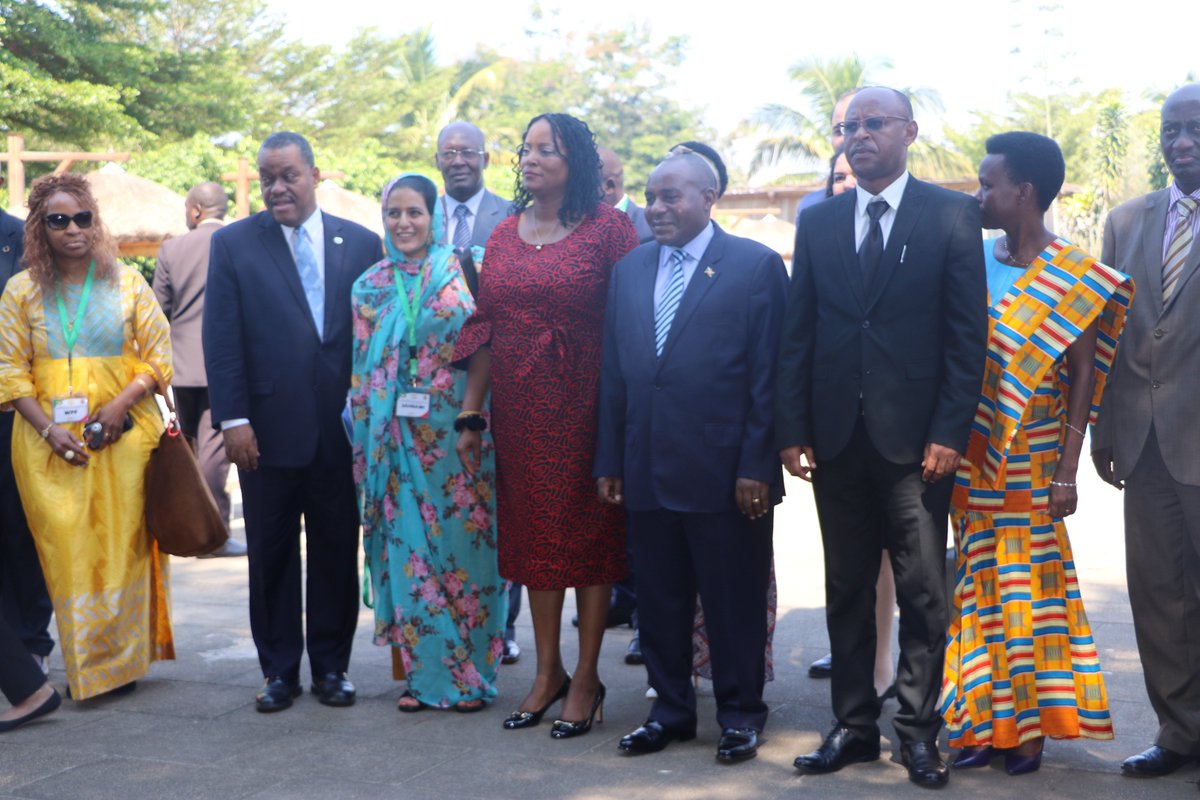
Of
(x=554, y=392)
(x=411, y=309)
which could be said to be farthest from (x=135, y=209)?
(x=554, y=392)

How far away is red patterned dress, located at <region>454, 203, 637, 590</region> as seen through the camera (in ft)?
16.5

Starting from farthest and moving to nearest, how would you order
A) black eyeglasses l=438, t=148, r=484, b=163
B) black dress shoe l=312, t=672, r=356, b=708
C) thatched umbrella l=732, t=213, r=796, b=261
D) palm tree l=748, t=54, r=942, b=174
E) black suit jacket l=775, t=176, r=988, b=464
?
palm tree l=748, t=54, r=942, b=174 → thatched umbrella l=732, t=213, r=796, b=261 → black eyeglasses l=438, t=148, r=484, b=163 → black dress shoe l=312, t=672, r=356, b=708 → black suit jacket l=775, t=176, r=988, b=464

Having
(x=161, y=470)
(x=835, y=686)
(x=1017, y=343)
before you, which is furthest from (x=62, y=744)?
(x=1017, y=343)

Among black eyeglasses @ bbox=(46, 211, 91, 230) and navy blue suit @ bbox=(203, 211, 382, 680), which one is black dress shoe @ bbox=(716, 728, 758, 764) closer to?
navy blue suit @ bbox=(203, 211, 382, 680)

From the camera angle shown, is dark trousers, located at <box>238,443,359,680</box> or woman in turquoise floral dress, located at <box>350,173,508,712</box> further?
dark trousers, located at <box>238,443,359,680</box>

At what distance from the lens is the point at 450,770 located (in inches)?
180

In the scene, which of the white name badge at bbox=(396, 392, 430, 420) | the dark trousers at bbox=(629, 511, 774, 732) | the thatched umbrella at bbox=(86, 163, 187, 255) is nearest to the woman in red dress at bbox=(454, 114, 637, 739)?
the white name badge at bbox=(396, 392, 430, 420)

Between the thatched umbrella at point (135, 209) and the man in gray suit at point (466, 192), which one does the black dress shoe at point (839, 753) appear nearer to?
the man in gray suit at point (466, 192)

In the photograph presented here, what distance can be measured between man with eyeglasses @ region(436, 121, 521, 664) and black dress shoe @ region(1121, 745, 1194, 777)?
2.73 meters

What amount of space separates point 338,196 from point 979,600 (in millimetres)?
11659

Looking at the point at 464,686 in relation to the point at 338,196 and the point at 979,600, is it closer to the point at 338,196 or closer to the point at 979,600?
the point at 979,600

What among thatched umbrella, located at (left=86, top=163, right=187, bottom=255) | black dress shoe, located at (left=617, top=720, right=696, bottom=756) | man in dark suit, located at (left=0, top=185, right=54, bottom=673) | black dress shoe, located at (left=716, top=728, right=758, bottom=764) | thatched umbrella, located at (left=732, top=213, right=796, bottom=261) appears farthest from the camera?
thatched umbrella, located at (left=732, top=213, right=796, bottom=261)

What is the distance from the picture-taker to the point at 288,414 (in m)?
5.36

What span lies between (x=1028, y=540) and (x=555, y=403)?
66.6 inches
